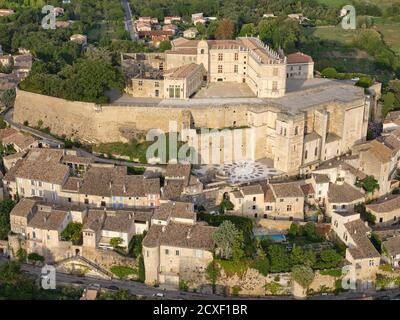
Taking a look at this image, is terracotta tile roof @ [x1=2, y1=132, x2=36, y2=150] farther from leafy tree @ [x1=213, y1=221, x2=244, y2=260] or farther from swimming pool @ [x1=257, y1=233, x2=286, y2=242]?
swimming pool @ [x1=257, y1=233, x2=286, y2=242]

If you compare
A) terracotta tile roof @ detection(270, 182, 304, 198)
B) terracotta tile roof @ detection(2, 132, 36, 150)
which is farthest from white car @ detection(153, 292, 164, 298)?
terracotta tile roof @ detection(2, 132, 36, 150)

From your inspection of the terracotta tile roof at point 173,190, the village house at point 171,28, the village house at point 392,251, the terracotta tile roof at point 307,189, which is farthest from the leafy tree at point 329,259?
the village house at point 171,28

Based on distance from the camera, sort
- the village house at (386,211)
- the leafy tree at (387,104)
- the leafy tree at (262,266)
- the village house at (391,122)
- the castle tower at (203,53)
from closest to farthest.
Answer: the leafy tree at (262,266) < the village house at (386,211) < the village house at (391,122) < the castle tower at (203,53) < the leafy tree at (387,104)

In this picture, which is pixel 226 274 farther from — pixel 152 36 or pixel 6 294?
pixel 152 36

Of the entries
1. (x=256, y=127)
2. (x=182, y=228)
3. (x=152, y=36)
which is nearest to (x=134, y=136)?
(x=256, y=127)

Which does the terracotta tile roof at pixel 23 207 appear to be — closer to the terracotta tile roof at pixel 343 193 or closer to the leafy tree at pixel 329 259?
the leafy tree at pixel 329 259

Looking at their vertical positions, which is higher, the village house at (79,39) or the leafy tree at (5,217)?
the village house at (79,39)
